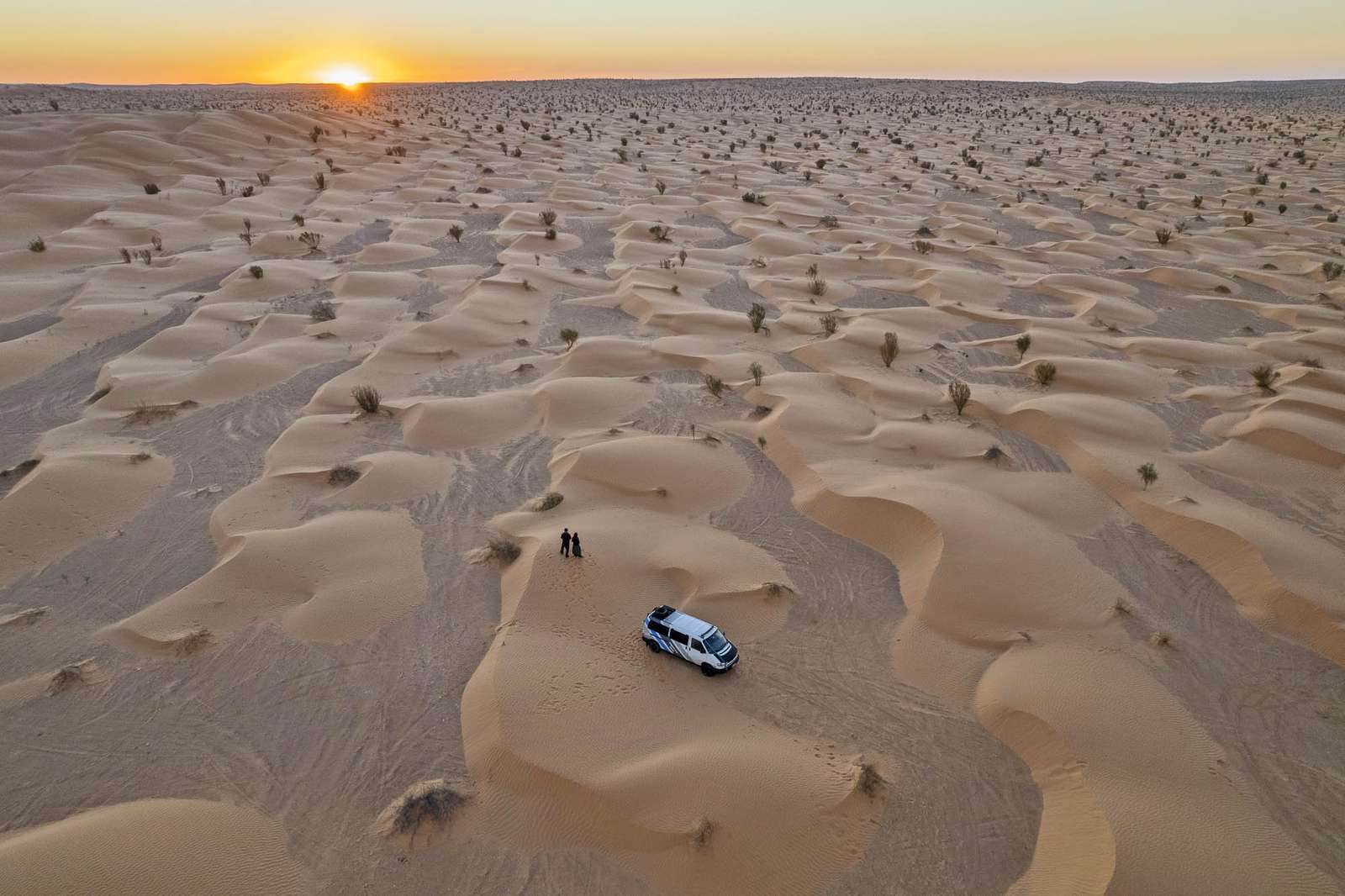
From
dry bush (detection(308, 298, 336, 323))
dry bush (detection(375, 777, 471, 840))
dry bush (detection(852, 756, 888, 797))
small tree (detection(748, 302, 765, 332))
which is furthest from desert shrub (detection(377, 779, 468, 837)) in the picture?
dry bush (detection(308, 298, 336, 323))

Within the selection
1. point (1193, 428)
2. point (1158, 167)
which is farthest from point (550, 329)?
point (1158, 167)

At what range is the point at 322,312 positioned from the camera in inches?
942

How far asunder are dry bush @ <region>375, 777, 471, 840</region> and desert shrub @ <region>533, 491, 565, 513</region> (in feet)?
19.7

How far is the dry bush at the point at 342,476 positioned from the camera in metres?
14.8

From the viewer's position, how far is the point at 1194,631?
10820 mm

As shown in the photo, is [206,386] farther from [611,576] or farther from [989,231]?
[989,231]

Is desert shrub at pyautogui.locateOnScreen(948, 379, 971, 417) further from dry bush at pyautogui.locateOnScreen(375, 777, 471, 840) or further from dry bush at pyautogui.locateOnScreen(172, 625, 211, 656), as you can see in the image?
dry bush at pyautogui.locateOnScreen(172, 625, 211, 656)

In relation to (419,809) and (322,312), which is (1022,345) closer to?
(419,809)

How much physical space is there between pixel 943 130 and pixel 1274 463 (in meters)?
61.0

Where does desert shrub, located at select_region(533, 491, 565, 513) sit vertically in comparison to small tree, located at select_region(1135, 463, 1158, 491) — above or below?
below

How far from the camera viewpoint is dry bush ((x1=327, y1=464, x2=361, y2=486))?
48.5 feet

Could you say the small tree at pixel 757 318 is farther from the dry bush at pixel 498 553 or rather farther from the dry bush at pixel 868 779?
the dry bush at pixel 868 779

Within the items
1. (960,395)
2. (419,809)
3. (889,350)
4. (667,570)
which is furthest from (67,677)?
(889,350)

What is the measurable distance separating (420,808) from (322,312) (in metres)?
19.9
